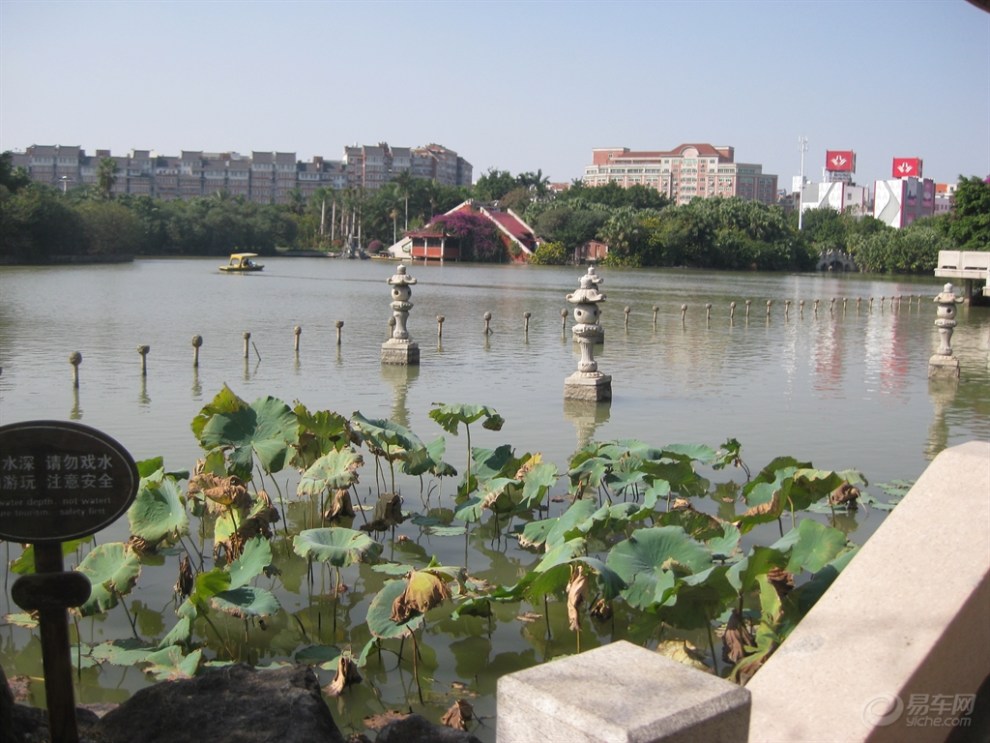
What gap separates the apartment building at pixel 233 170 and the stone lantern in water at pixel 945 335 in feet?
462

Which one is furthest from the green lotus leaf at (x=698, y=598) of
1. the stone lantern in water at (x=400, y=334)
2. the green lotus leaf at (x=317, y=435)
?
the stone lantern in water at (x=400, y=334)

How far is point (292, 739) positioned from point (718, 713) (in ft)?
5.11

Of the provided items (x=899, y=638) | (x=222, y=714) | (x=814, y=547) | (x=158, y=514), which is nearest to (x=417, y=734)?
(x=222, y=714)

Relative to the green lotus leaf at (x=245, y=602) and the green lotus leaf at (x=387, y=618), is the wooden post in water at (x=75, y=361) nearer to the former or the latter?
the green lotus leaf at (x=245, y=602)

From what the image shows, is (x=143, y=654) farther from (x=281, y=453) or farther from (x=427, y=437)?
(x=427, y=437)

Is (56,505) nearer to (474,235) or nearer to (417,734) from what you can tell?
(417,734)

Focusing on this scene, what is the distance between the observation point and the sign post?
3379 mm

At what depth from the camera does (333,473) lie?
272 inches

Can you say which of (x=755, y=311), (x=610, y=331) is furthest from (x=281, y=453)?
(x=755, y=311)

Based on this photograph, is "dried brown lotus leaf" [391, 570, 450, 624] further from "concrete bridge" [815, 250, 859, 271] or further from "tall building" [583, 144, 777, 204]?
"tall building" [583, 144, 777, 204]

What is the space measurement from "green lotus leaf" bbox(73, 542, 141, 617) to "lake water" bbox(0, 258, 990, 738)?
362 millimetres

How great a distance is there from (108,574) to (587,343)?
9.42 metres

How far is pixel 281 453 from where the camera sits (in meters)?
7.05

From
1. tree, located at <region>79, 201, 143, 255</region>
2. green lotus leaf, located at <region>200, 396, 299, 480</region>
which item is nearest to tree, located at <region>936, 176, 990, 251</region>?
green lotus leaf, located at <region>200, 396, 299, 480</region>
